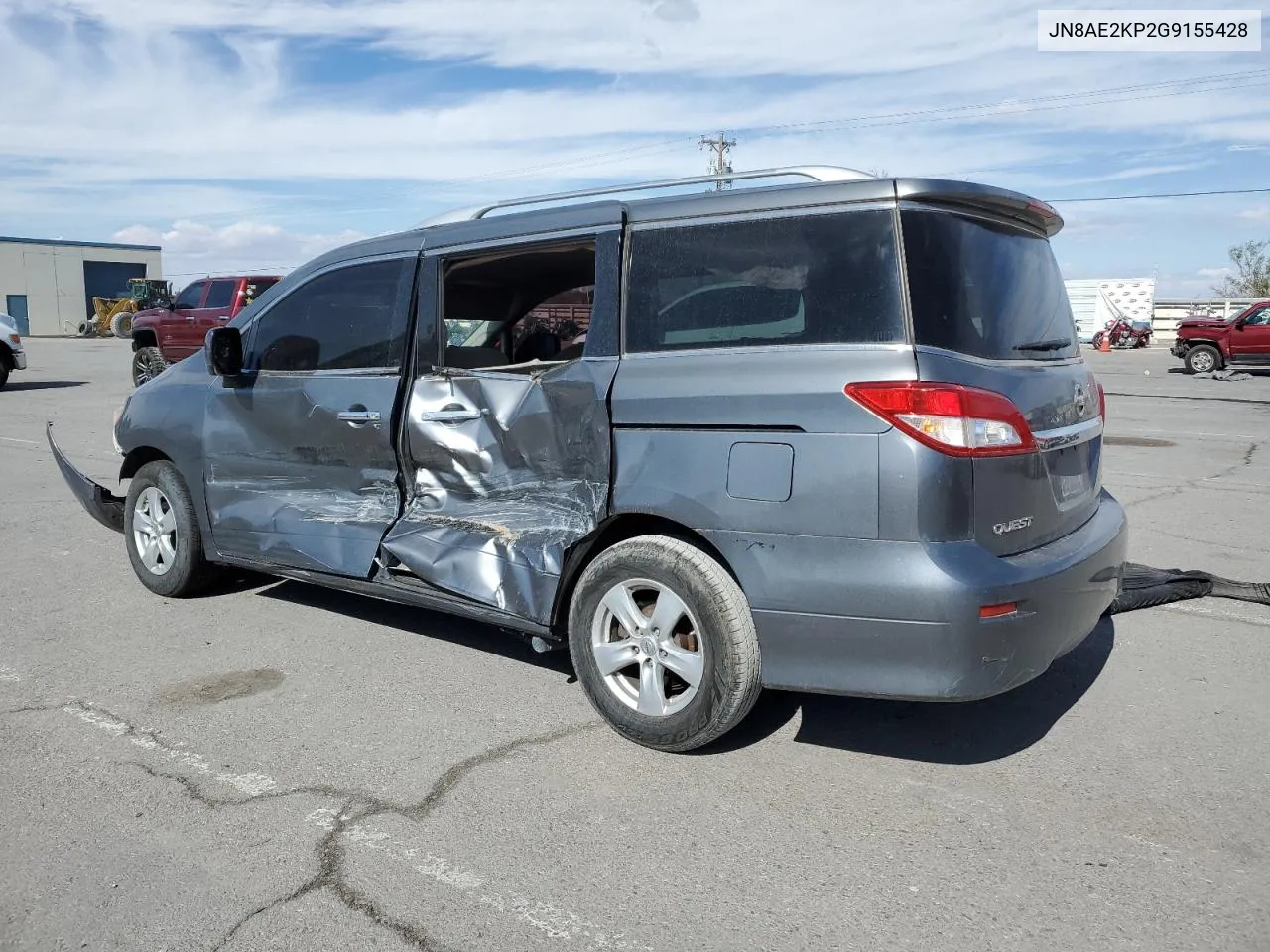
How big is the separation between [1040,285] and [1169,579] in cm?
260

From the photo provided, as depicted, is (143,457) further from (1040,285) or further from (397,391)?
(1040,285)

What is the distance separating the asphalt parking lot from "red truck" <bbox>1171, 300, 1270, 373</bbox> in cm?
2350

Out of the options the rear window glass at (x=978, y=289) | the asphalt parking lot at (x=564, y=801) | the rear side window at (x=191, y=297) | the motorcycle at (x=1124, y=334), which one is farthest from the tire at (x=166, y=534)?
the motorcycle at (x=1124, y=334)

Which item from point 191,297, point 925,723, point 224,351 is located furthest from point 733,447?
point 191,297

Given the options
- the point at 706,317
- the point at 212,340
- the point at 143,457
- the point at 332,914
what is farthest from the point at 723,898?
the point at 143,457

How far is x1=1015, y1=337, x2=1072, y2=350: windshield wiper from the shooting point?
383cm

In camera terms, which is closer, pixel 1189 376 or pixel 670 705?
pixel 670 705

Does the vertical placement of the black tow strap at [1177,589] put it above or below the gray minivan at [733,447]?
below

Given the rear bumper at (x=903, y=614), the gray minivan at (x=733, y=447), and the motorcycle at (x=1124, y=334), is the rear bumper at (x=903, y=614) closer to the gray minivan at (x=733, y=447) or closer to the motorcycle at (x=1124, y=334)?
the gray minivan at (x=733, y=447)

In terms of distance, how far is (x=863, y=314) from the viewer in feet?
11.5

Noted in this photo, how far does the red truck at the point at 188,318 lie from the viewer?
2155cm

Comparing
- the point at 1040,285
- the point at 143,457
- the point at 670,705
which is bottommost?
the point at 670,705

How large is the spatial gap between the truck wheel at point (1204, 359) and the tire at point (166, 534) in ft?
86.7

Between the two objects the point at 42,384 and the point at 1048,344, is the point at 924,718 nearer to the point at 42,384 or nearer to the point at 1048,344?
the point at 1048,344
